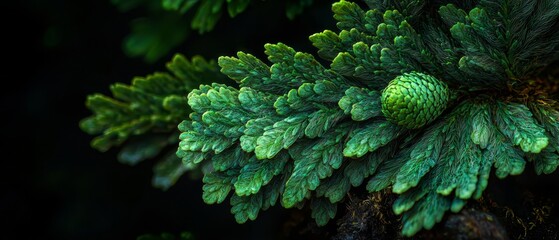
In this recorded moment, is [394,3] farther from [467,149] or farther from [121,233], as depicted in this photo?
[121,233]

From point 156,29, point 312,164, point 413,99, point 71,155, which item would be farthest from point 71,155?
point 413,99

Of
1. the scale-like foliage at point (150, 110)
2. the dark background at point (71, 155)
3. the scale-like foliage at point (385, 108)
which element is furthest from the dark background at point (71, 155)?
the scale-like foliage at point (385, 108)

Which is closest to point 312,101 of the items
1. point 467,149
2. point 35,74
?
point 467,149

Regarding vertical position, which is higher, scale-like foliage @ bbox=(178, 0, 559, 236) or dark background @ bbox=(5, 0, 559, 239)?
dark background @ bbox=(5, 0, 559, 239)

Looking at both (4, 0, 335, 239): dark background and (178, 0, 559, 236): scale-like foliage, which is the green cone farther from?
(4, 0, 335, 239): dark background

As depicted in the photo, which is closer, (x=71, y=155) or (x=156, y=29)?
(x=156, y=29)

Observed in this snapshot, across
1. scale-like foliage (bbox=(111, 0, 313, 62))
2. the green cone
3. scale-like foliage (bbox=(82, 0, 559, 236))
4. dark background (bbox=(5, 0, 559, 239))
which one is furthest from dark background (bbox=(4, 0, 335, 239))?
the green cone

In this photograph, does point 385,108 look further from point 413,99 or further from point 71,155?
point 71,155
